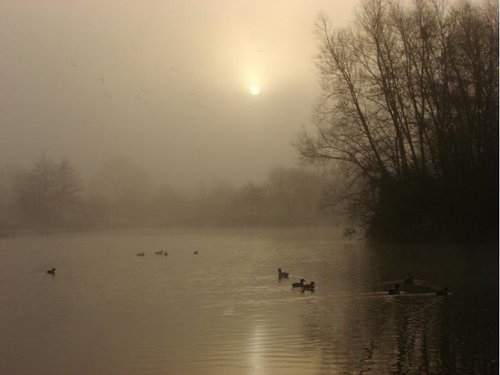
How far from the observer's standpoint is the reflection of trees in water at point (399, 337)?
26.8 feet

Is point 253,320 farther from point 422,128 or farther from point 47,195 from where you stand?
point 47,195

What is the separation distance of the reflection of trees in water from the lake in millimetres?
21

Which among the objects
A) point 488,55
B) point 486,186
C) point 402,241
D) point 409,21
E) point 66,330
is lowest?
point 66,330

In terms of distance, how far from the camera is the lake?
874 centimetres

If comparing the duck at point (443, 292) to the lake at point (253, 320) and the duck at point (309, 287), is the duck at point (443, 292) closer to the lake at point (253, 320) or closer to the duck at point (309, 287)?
the lake at point (253, 320)

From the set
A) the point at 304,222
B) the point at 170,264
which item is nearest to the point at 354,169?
the point at 170,264

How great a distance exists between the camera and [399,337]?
9.98 metres

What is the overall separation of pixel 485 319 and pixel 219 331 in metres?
5.54

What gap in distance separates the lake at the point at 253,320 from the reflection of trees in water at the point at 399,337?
0.07ft

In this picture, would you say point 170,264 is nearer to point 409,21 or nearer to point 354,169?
point 354,169

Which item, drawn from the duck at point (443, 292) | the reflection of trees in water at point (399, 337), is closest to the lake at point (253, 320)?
the reflection of trees in water at point (399, 337)

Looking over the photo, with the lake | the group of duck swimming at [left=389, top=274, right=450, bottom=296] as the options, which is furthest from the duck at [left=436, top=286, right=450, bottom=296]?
the lake

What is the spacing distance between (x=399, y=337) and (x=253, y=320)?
338 cm

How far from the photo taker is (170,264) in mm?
26234
